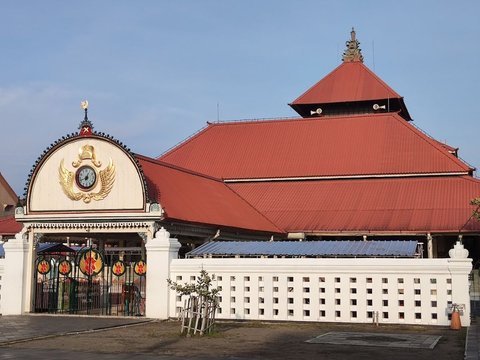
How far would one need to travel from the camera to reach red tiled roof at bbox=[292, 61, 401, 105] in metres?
44.8

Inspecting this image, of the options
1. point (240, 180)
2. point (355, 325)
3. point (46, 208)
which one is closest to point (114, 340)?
point (355, 325)

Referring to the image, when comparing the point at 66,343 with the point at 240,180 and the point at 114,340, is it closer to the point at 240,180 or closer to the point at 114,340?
the point at 114,340

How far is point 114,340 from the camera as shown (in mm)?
15633

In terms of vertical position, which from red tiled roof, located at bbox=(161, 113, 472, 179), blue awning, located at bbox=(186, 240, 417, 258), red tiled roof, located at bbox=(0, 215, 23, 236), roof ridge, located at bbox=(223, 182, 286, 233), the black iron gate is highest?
red tiled roof, located at bbox=(161, 113, 472, 179)

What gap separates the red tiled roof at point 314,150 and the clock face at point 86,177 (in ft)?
49.9

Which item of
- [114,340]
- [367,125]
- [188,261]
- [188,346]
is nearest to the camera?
[188,346]

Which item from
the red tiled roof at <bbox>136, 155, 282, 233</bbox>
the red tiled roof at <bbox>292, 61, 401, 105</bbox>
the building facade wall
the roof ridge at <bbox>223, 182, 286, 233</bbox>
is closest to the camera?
the building facade wall

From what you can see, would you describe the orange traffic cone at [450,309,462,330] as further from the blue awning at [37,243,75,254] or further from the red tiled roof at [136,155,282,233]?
the blue awning at [37,243,75,254]

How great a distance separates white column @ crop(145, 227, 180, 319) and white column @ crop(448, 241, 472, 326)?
27.5ft

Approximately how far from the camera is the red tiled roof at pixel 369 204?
3161 cm

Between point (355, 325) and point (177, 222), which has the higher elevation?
point (177, 222)

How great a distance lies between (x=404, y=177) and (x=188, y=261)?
61.3 feet

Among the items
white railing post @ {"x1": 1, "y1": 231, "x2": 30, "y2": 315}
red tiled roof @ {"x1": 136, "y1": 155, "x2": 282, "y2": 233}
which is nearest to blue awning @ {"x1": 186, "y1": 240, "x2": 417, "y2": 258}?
red tiled roof @ {"x1": 136, "y1": 155, "x2": 282, "y2": 233}

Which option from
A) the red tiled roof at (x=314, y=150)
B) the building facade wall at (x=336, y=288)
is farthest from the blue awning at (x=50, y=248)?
the red tiled roof at (x=314, y=150)
